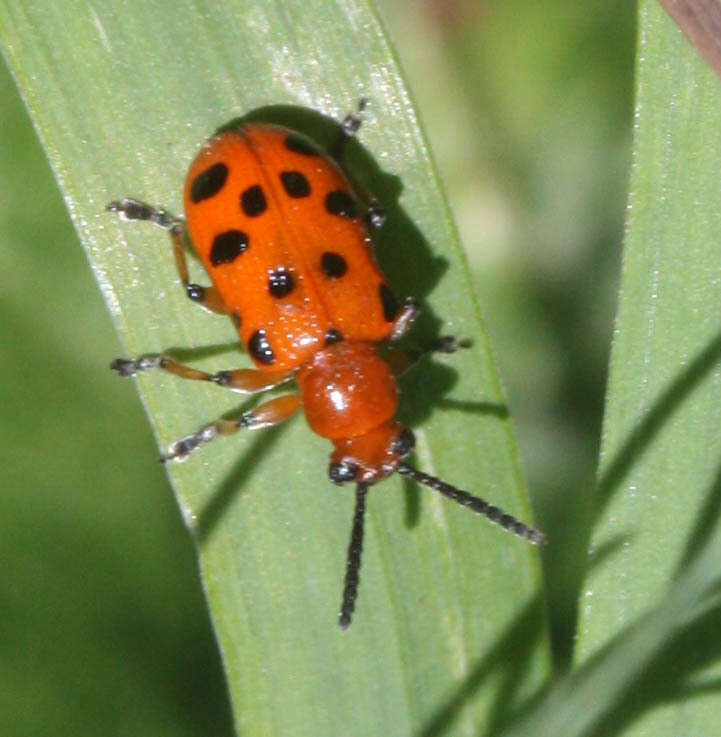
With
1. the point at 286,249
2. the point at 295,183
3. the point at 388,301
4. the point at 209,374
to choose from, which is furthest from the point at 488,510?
the point at 295,183

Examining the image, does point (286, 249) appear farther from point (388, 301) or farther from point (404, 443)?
point (404, 443)

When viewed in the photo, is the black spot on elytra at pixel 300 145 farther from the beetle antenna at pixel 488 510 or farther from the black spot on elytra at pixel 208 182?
the beetle antenna at pixel 488 510

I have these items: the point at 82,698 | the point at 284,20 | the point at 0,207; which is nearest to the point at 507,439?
the point at 284,20

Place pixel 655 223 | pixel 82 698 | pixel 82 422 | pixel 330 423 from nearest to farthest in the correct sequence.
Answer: pixel 655 223 → pixel 330 423 → pixel 82 698 → pixel 82 422

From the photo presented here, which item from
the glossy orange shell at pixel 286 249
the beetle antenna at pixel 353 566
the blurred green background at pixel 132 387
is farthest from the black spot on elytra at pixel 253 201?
the blurred green background at pixel 132 387

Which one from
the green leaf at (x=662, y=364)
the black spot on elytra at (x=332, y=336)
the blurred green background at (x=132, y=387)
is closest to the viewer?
the green leaf at (x=662, y=364)

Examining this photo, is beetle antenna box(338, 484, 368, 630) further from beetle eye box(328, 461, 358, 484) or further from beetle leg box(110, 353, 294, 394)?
beetle leg box(110, 353, 294, 394)

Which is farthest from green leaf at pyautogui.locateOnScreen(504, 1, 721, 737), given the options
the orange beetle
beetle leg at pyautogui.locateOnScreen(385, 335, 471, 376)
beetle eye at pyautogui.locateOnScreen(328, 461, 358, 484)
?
beetle eye at pyautogui.locateOnScreen(328, 461, 358, 484)

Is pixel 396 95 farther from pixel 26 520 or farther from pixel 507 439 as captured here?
pixel 26 520
